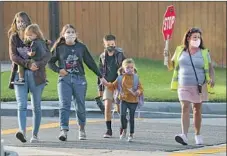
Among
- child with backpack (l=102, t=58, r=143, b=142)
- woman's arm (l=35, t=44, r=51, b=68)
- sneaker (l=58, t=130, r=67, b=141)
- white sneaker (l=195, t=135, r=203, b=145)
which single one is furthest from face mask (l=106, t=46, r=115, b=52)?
white sneaker (l=195, t=135, r=203, b=145)

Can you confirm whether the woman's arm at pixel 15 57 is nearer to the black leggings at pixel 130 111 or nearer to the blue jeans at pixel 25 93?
the blue jeans at pixel 25 93

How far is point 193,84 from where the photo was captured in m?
10.2

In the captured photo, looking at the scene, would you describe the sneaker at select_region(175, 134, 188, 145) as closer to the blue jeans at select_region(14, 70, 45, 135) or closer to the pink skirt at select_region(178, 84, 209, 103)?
the pink skirt at select_region(178, 84, 209, 103)

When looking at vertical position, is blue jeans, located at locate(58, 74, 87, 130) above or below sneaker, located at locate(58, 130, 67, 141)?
above

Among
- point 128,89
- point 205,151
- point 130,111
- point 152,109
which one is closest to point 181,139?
point 205,151

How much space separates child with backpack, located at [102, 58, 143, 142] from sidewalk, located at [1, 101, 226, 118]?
3.90 m

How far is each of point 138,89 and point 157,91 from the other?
662 centimetres

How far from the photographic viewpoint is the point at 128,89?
1050 centimetres

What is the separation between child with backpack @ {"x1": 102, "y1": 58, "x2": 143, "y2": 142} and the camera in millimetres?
10484

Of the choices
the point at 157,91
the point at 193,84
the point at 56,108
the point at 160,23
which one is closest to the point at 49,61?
the point at 193,84

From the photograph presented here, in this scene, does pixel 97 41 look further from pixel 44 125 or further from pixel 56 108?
pixel 44 125

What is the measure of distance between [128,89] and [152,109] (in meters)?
4.52

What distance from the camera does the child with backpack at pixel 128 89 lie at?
1048 cm

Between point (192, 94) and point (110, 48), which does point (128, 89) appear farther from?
point (192, 94)
